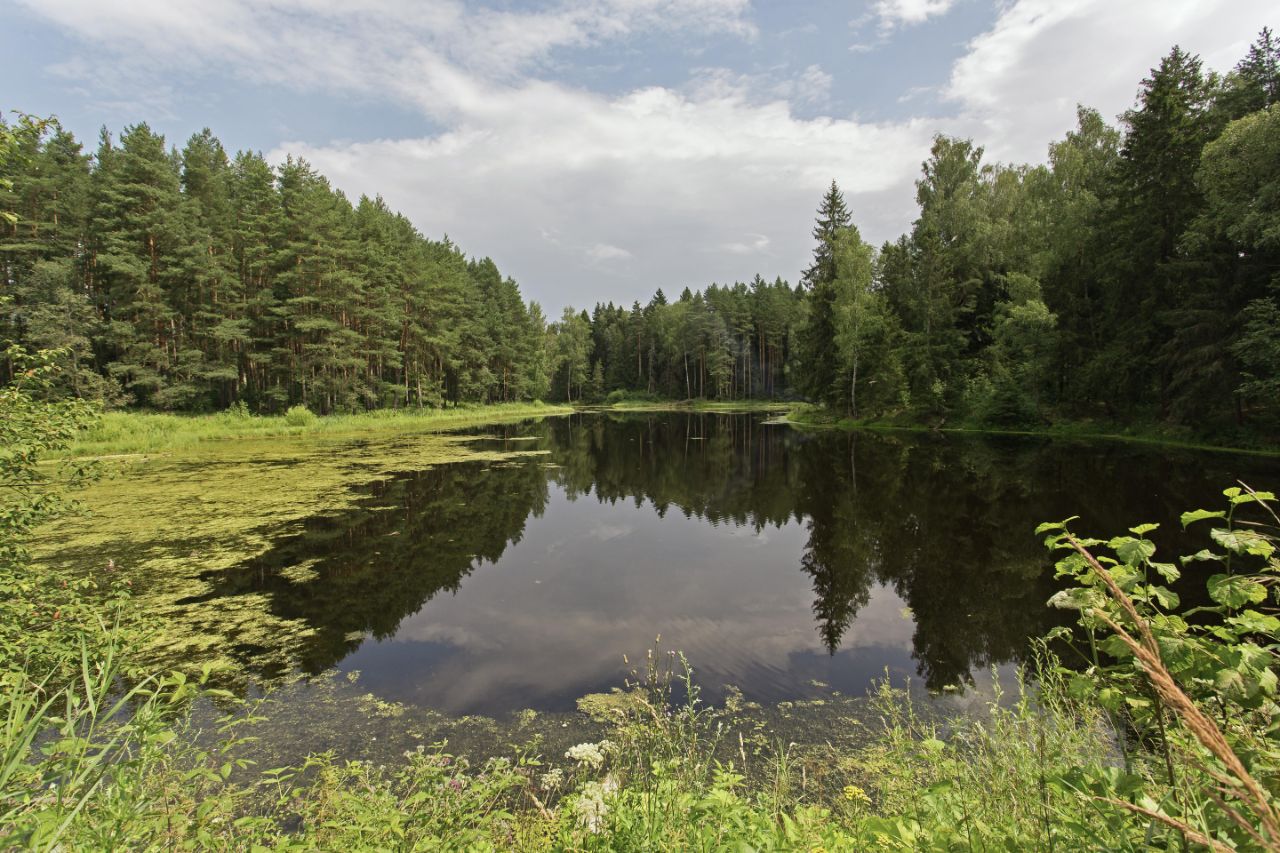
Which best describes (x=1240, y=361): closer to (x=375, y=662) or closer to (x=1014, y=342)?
(x=1014, y=342)

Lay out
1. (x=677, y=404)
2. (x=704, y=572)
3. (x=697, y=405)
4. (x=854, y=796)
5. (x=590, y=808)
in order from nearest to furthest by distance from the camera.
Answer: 1. (x=590, y=808)
2. (x=854, y=796)
3. (x=704, y=572)
4. (x=697, y=405)
5. (x=677, y=404)

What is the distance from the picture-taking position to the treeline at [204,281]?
3152 centimetres

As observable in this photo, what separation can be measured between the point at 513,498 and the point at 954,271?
36.6 m

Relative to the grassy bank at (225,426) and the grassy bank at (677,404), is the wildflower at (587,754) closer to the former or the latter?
the grassy bank at (225,426)

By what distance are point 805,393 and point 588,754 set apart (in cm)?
4460

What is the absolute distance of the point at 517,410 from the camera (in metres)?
62.4

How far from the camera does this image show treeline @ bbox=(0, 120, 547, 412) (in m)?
31.5

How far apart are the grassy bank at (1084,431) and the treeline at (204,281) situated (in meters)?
34.8

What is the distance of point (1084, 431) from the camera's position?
28109mm

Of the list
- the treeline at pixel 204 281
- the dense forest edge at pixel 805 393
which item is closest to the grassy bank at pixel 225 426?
the dense forest edge at pixel 805 393

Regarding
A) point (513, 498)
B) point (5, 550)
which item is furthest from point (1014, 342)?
point (5, 550)

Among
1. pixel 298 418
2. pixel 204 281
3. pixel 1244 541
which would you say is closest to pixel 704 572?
pixel 1244 541

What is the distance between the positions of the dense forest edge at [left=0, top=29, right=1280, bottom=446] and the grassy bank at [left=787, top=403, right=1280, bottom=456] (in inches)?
10.8

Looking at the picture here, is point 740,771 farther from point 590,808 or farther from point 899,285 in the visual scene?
point 899,285
